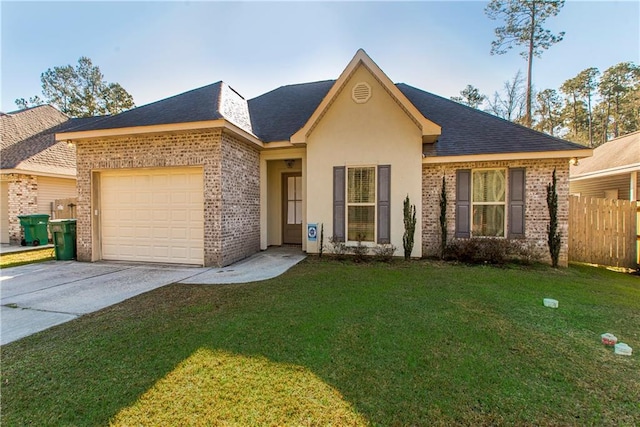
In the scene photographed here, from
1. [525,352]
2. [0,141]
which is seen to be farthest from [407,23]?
[0,141]

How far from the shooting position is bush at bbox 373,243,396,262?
8.20 meters

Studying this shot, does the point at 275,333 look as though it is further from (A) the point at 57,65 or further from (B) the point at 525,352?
(A) the point at 57,65

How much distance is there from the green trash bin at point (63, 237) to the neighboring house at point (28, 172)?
5349 millimetres

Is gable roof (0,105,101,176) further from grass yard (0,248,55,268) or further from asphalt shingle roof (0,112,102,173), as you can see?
grass yard (0,248,55,268)

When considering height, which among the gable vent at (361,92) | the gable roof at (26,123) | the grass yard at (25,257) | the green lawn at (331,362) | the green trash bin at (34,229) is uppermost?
the gable roof at (26,123)

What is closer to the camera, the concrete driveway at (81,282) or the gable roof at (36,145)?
the concrete driveway at (81,282)

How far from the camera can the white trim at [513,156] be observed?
24.7 feet

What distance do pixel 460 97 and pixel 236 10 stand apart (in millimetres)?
25457

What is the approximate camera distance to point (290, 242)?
1084cm

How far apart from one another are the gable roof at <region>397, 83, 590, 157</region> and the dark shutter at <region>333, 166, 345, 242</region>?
2675mm

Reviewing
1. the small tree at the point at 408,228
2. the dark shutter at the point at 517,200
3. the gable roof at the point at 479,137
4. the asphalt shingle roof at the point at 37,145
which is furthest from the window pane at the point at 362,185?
the asphalt shingle roof at the point at 37,145

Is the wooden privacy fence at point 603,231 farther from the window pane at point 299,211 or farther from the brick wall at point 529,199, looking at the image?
the window pane at point 299,211

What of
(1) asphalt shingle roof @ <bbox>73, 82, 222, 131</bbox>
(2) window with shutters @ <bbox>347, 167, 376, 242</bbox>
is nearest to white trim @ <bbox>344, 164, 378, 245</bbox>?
(2) window with shutters @ <bbox>347, 167, 376, 242</bbox>

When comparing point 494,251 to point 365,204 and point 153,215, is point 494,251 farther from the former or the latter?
point 153,215
